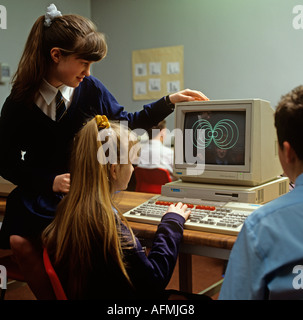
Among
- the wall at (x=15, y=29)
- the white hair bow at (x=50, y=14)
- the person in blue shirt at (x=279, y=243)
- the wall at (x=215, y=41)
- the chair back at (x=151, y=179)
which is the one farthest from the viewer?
the wall at (x=215, y=41)

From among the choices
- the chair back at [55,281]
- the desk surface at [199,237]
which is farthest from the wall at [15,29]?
the chair back at [55,281]

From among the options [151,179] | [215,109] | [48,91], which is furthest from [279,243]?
[151,179]

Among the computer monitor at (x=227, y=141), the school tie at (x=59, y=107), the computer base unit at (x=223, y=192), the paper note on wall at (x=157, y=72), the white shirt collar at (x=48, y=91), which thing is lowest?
the computer base unit at (x=223, y=192)

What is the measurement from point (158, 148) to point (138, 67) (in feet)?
4.94

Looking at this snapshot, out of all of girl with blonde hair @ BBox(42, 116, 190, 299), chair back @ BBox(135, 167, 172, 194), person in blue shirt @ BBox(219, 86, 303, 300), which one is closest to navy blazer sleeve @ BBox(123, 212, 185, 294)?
girl with blonde hair @ BBox(42, 116, 190, 299)

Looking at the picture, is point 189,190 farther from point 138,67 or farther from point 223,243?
point 138,67

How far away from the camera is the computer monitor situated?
142 cm

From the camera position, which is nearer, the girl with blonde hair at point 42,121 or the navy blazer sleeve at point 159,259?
the navy blazer sleeve at point 159,259

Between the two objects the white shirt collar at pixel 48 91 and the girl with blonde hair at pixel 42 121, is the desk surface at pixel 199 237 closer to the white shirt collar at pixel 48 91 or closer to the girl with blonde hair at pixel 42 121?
the girl with blonde hair at pixel 42 121

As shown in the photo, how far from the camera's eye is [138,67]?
4184 mm

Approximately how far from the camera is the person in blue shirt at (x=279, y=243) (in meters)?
0.68

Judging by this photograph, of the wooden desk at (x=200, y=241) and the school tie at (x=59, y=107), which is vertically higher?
the school tie at (x=59, y=107)

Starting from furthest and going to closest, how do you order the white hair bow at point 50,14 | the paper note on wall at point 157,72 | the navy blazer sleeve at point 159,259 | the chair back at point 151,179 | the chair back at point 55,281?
the paper note on wall at point 157,72
the chair back at point 151,179
the white hair bow at point 50,14
the navy blazer sleeve at point 159,259
the chair back at point 55,281
